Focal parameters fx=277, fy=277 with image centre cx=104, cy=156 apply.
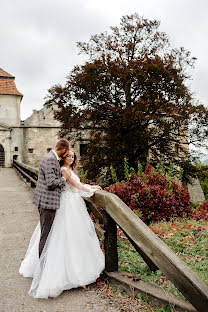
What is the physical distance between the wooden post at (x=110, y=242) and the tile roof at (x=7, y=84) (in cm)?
3214

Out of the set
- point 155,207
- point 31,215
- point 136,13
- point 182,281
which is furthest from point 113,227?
point 136,13

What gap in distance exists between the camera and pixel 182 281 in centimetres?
197

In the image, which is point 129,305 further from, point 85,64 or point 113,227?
point 85,64

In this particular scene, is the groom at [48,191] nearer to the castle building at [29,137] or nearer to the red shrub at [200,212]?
the red shrub at [200,212]

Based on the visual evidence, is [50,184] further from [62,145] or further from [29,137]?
[29,137]

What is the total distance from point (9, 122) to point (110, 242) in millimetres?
31333

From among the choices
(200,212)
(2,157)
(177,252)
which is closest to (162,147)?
(200,212)

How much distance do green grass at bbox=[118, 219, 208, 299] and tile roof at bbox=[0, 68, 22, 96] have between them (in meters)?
31.0

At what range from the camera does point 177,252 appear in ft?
12.0

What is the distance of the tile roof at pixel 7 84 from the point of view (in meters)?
32.2

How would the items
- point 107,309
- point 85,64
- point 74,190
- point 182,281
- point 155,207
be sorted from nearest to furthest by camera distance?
point 182,281 → point 107,309 → point 74,190 → point 155,207 → point 85,64

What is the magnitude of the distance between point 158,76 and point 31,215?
1096 centimetres

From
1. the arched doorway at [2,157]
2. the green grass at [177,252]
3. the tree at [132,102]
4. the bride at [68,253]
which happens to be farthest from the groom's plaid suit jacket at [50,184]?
the arched doorway at [2,157]

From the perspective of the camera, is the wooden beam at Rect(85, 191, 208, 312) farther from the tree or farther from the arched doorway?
the arched doorway
